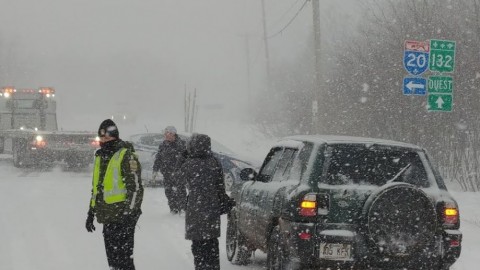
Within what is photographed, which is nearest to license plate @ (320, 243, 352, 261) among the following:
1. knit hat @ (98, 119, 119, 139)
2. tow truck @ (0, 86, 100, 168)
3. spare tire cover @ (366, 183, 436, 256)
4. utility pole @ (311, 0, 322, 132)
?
spare tire cover @ (366, 183, 436, 256)

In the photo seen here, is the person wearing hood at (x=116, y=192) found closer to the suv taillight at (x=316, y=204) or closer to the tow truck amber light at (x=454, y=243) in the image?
the suv taillight at (x=316, y=204)

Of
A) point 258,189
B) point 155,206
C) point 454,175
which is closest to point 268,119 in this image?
point 454,175

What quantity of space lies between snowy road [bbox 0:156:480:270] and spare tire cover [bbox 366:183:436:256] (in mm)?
2715

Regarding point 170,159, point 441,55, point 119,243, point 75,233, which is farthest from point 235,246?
point 441,55

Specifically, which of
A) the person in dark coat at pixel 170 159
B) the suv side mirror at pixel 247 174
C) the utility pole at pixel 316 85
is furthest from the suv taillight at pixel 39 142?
the suv side mirror at pixel 247 174

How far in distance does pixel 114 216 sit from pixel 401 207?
8.65 ft

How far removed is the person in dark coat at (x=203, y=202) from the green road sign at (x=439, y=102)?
802 centimetres

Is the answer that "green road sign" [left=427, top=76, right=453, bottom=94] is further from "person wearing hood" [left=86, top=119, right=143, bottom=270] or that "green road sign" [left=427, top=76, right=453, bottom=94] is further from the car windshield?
"person wearing hood" [left=86, top=119, right=143, bottom=270]

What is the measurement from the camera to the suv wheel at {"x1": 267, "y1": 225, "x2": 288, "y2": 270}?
6.73 metres

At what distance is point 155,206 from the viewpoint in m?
Answer: 15.3

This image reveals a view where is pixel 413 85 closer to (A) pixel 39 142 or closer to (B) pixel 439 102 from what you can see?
(B) pixel 439 102

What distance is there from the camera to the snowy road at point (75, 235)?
353 inches

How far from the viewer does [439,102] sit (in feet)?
46.4

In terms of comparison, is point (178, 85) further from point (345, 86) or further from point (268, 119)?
point (345, 86)
